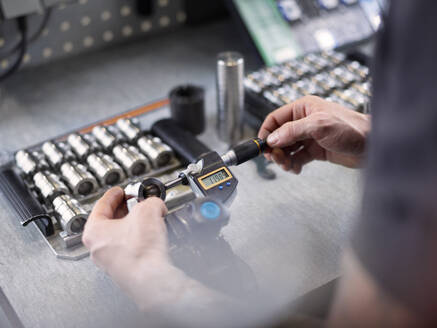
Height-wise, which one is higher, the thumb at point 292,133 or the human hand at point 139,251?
the human hand at point 139,251

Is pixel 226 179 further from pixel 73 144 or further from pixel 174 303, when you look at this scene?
pixel 73 144

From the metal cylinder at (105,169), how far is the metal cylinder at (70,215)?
11cm

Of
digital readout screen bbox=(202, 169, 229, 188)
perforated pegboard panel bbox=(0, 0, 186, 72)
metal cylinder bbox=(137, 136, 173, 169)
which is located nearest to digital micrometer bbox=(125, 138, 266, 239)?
digital readout screen bbox=(202, 169, 229, 188)

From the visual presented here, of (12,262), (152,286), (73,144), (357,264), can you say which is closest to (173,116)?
(73,144)

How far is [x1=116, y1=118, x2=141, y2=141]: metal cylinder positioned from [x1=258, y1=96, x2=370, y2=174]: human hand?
0.95 ft

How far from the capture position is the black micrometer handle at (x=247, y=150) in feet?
3.03

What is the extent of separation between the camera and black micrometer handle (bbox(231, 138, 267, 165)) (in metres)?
0.92

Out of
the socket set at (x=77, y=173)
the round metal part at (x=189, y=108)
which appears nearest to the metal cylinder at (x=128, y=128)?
the socket set at (x=77, y=173)

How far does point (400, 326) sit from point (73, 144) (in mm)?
829

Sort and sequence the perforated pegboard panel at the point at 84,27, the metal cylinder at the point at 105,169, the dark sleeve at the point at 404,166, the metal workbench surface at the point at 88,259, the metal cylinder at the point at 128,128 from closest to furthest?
1. the dark sleeve at the point at 404,166
2. the metal workbench surface at the point at 88,259
3. the metal cylinder at the point at 105,169
4. the metal cylinder at the point at 128,128
5. the perforated pegboard panel at the point at 84,27

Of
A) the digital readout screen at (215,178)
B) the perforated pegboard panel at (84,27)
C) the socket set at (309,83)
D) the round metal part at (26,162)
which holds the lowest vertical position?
the socket set at (309,83)

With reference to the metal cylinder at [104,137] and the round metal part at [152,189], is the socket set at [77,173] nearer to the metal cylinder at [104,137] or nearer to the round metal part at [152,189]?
the metal cylinder at [104,137]

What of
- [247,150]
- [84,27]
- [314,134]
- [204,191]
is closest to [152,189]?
[204,191]

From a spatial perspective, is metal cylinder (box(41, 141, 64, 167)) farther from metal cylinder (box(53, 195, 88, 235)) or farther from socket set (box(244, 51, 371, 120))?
socket set (box(244, 51, 371, 120))
